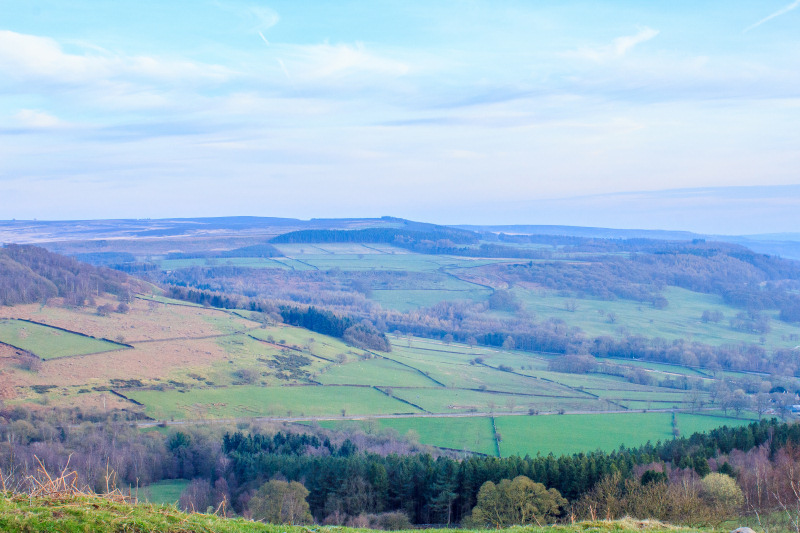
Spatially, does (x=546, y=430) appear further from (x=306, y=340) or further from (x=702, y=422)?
(x=306, y=340)

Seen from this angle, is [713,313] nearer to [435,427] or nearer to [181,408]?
[435,427]

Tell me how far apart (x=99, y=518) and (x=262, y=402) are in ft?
201

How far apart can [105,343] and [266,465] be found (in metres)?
47.8

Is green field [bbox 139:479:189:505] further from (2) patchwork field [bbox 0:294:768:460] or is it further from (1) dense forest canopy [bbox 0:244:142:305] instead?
(1) dense forest canopy [bbox 0:244:142:305]

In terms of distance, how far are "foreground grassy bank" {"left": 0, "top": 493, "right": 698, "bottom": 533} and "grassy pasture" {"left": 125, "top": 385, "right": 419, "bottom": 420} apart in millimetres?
54516

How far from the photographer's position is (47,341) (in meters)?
79.4

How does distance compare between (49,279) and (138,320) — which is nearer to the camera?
(138,320)

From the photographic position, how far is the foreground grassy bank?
12.2 m

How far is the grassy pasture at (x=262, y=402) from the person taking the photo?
219 ft

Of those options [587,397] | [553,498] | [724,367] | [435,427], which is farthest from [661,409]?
[553,498]

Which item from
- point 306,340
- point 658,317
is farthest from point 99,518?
point 658,317

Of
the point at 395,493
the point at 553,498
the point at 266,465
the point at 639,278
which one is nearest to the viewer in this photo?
the point at 553,498

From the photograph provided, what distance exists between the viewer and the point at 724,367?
105938 millimetres

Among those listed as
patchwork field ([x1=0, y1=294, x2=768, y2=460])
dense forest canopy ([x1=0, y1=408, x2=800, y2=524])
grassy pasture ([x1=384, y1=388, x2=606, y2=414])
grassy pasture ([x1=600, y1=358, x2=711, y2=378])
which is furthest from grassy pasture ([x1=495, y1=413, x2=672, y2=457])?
grassy pasture ([x1=600, y1=358, x2=711, y2=378])
